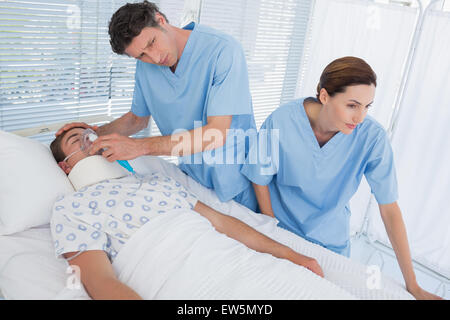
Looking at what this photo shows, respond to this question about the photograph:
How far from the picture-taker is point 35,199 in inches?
56.1

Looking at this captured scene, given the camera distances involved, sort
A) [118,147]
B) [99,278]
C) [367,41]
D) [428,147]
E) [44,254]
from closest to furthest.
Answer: [99,278] → [44,254] → [118,147] → [428,147] → [367,41]

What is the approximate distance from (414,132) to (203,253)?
1.90 metres

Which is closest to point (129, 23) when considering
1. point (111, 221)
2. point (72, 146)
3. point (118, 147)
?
point (118, 147)

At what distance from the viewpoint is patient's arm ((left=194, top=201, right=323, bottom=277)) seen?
1363mm


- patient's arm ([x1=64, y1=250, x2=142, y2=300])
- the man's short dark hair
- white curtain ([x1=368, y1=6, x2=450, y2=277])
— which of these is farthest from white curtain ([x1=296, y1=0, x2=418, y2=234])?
patient's arm ([x1=64, y1=250, x2=142, y2=300])

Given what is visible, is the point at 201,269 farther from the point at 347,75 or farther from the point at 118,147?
the point at 347,75

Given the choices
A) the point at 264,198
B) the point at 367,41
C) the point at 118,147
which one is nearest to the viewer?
the point at 118,147

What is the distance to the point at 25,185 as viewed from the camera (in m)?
1.44

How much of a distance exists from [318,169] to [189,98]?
2.06ft

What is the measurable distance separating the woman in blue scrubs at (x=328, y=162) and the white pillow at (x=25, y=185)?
0.79 metres

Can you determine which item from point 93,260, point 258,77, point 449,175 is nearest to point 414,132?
point 449,175

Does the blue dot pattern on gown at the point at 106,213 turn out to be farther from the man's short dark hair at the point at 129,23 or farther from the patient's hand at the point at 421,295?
the patient's hand at the point at 421,295

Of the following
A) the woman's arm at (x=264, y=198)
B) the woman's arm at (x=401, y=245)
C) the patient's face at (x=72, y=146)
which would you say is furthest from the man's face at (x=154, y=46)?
the woman's arm at (x=401, y=245)

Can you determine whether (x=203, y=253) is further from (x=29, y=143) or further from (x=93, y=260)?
(x=29, y=143)
